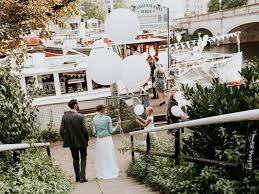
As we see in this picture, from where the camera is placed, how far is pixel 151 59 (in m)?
13.3

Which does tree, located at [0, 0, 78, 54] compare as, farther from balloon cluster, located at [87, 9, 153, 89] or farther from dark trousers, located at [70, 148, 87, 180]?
dark trousers, located at [70, 148, 87, 180]

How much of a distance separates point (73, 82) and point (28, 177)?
8.61 metres

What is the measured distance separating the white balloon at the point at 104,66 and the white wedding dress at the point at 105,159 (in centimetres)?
103

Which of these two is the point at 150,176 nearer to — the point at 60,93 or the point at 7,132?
the point at 7,132

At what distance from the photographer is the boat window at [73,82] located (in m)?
11.8

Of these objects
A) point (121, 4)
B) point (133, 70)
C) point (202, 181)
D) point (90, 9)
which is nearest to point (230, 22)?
point (121, 4)

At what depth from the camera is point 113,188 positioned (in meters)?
4.87

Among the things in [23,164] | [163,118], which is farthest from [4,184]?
[163,118]

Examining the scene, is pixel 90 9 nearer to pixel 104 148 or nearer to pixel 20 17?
pixel 20 17

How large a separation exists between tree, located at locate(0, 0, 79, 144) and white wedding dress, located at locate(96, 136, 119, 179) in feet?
4.36

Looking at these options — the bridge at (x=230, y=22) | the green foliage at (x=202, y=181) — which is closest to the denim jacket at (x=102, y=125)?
the green foliage at (x=202, y=181)

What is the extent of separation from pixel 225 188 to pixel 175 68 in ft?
48.5

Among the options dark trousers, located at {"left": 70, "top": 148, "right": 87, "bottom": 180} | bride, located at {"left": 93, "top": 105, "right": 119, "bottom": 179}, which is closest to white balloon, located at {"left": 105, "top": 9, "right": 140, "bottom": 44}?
bride, located at {"left": 93, "top": 105, "right": 119, "bottom": 179}

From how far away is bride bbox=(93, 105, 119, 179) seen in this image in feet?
19.2
